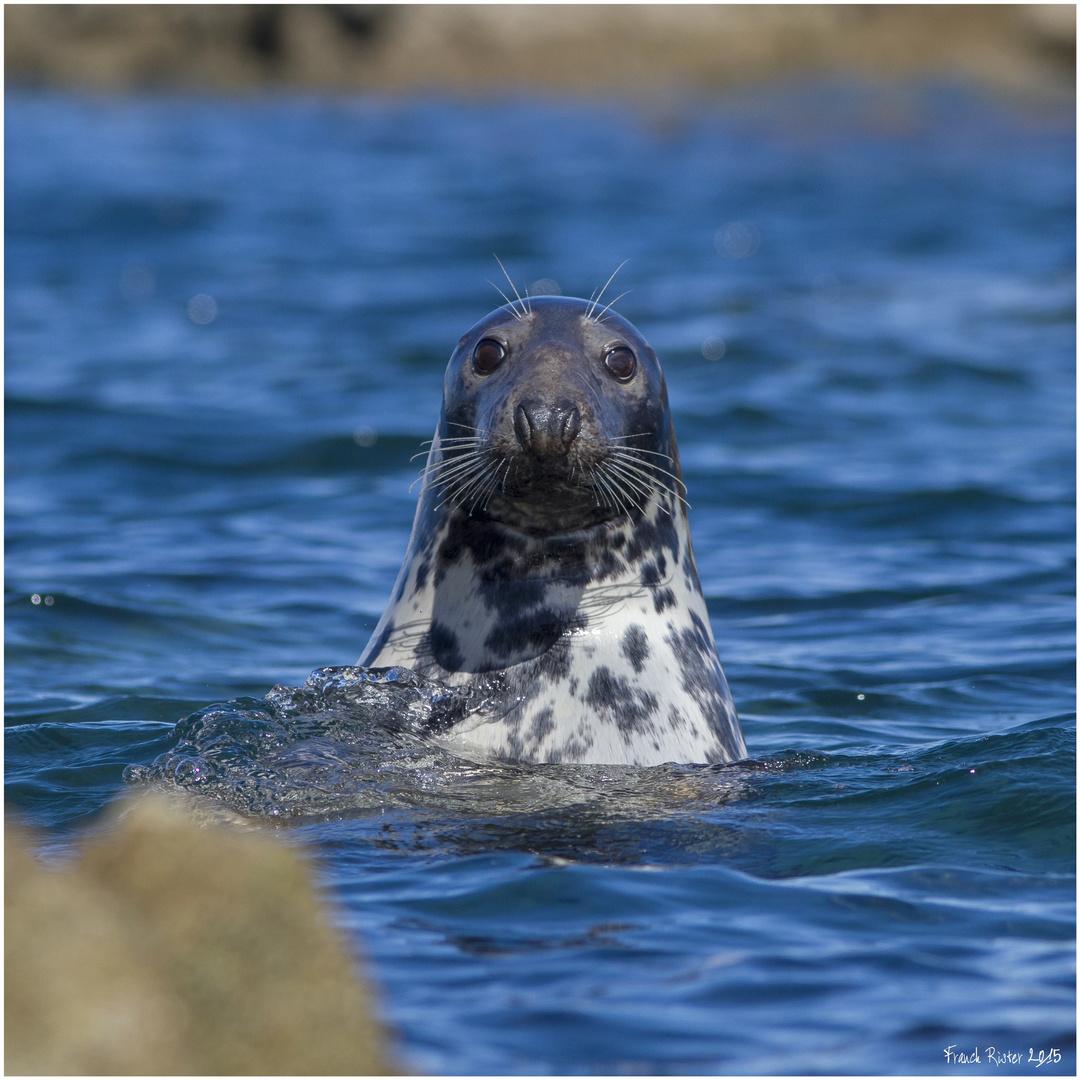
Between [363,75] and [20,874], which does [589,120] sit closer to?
[363,75]

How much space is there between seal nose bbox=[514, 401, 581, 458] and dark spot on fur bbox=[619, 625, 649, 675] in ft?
2.71

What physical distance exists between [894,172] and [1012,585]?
17.3 m

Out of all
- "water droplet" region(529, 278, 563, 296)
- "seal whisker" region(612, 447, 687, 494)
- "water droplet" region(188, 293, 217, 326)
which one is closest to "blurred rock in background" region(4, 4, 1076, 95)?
"water droplet" region(529, 278, 563, 296)

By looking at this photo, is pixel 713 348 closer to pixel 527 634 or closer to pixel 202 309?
pixel 202 309

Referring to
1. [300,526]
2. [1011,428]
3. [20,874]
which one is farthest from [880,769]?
[1011,428]

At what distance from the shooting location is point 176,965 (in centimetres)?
291

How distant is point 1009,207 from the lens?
22.4m

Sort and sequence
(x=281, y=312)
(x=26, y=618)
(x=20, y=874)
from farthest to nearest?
1. (x=281, y=312)
2. (x=26, y=618)
3. (x=20, y=874)

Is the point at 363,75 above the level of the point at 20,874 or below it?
above

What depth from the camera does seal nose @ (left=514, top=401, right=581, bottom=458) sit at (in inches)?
207

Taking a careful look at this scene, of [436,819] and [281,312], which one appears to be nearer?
[436,819]

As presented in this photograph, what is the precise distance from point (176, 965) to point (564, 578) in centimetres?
305

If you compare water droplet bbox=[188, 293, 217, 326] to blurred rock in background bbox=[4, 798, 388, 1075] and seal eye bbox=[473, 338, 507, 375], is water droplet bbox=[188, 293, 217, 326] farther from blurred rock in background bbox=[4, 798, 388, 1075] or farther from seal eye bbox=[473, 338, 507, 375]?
blurred rock in background bbox=[4, 798, 388, 1075]

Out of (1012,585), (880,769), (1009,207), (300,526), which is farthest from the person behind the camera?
(1009,207)
